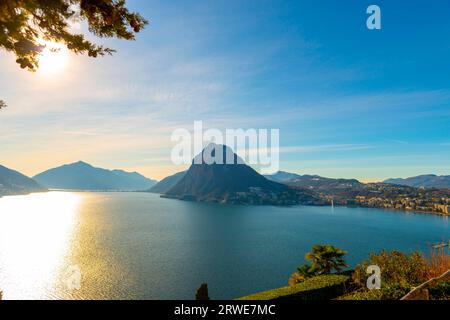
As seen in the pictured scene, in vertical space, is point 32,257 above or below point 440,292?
below

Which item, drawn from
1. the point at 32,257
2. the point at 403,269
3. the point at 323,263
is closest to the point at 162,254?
the point at 32,257

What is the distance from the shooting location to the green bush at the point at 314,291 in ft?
91.3

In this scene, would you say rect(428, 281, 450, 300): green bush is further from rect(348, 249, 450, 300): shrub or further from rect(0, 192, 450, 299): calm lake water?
rect(0, 192, 450, 299): calm lake water

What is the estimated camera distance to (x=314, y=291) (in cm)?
2864

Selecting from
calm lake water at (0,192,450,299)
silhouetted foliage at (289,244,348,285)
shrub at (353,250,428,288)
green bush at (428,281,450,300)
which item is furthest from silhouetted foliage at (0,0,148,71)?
calm lake water at (0,192,450,299)

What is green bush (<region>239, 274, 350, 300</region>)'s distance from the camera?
27.8 m

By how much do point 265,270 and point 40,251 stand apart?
75.4m

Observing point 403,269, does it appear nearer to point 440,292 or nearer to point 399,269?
point 399,269

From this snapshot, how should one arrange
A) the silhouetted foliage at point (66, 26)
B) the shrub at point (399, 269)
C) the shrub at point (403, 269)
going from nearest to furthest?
the silhouetted foliage at point (66, 26), the shrub at point (403, 269), the shrub at point (399, 269)

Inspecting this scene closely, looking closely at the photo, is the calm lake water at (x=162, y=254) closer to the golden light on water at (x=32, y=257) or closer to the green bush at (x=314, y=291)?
the golden light on water at (x=32, y=257)

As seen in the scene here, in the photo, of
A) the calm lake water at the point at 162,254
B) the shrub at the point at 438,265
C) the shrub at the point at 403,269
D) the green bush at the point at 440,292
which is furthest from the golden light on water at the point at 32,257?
the shrub at the point at 438,265
